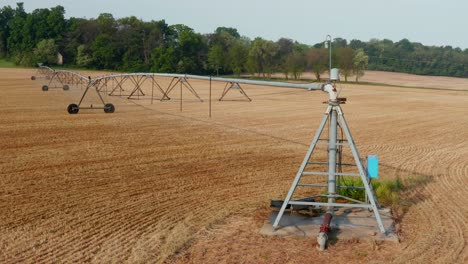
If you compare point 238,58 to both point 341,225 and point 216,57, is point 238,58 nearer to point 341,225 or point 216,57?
point 216,57

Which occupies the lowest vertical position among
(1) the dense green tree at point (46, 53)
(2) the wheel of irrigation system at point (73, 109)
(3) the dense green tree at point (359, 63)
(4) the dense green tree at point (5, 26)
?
(2) the wheel of irrigation system at point (73, 109)

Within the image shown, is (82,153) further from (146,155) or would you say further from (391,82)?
(391,82)

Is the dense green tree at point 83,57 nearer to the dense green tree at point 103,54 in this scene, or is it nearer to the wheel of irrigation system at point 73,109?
the dense green tree at point 103,54

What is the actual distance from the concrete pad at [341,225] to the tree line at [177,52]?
73.2m

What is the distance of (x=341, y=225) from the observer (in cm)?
865

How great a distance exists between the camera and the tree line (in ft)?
292

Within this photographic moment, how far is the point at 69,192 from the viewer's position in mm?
10781

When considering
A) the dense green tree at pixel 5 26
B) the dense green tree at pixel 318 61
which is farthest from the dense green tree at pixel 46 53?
the dense green tree at pixel 318 61

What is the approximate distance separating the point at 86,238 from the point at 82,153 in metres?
7.99

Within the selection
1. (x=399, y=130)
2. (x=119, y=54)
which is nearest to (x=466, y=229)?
(x=399, y=130)

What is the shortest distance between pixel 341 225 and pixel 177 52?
92394 millimetres

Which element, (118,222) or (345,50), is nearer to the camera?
(118,222)

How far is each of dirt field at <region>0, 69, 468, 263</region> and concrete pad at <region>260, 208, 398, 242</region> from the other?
0.80ft

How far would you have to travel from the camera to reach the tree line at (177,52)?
292ft
